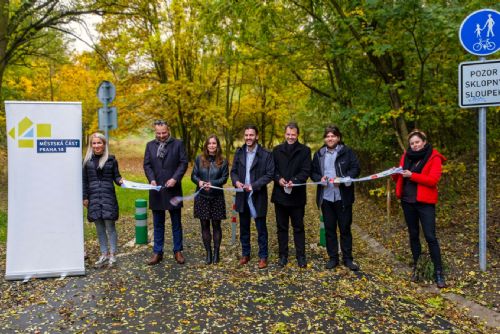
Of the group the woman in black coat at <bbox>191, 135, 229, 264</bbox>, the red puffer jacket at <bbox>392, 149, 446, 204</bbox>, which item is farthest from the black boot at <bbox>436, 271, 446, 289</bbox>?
the woman in black coat at <bbox>191, 135, 229, 264</bbox>

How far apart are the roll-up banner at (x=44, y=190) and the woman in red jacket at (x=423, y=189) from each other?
4.28 metres

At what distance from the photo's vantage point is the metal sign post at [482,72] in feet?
16.7

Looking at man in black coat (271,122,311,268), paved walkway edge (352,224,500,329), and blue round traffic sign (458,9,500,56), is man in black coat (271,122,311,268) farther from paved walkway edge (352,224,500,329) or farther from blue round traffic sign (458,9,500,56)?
blue round traffic sign (458,9,500,56)

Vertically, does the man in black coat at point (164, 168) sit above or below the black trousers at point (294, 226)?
above

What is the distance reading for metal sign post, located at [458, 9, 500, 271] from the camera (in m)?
5.10

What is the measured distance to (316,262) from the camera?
Answer: 6180 mm

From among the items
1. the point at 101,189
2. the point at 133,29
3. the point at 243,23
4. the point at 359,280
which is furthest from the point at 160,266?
the point at 133,29

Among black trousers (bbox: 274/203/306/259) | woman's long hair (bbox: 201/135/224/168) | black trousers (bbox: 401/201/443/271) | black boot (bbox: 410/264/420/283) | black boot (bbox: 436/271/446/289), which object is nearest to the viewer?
black boot (bbox: 436/271/446/289)

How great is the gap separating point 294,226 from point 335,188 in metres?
0.81

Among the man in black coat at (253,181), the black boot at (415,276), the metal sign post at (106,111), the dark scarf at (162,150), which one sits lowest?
the black boot at (415,276)

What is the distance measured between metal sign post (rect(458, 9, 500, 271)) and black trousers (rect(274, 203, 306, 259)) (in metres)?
2.29

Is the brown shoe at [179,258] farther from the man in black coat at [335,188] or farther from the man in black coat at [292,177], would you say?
the man in black coat at [335,188]

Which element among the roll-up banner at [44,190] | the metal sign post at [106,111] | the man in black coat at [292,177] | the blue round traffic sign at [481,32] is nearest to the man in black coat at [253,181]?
the man in black coat at [292,177]

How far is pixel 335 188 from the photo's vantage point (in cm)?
575
